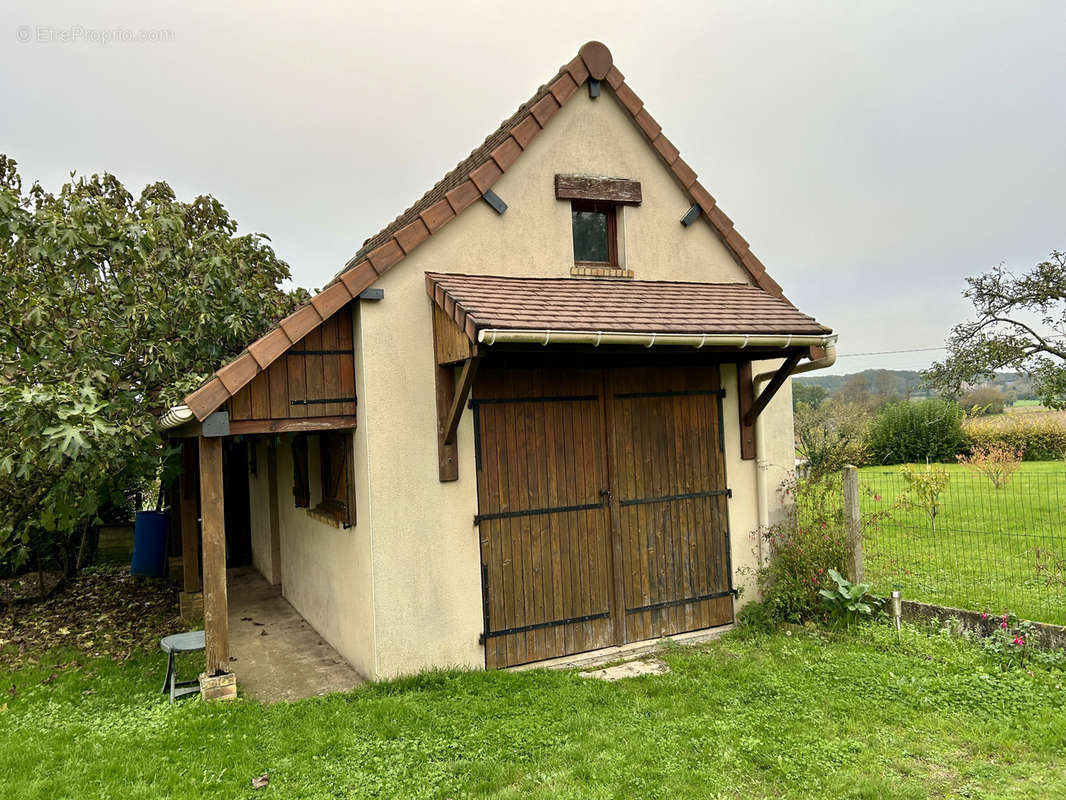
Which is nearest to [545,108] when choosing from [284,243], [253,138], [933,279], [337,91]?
[337,91]

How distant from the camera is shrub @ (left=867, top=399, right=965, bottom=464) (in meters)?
24.8

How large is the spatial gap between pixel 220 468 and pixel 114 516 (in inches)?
359

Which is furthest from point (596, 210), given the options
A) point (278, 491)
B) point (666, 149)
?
point (278, 491)

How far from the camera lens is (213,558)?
546 cm

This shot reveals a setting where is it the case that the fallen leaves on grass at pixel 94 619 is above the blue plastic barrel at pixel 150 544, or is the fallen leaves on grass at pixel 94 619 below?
below

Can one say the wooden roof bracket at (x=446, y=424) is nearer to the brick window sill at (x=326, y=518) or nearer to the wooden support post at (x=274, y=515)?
the brick window sill at (x=326, y=518)

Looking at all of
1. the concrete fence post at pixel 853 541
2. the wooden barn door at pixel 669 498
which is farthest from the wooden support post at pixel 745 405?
the concrete fence post at pixel 853 541

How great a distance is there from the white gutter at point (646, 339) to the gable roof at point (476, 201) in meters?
1.40

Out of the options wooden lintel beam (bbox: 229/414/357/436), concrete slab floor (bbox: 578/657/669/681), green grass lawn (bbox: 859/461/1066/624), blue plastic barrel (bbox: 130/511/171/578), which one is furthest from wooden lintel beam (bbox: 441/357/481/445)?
blue plastic barrel (bbox: 130/511/171/578)

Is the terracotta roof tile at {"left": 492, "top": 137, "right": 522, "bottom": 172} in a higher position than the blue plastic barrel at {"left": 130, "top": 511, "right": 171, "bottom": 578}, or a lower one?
higher

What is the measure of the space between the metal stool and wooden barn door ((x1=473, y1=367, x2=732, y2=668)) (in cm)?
252

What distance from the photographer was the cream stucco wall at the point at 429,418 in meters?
5.73

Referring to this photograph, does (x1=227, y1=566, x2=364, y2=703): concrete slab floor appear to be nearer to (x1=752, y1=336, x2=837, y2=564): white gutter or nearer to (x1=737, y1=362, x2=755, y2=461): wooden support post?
(x1=752, y1=336, x2=837, y2=564): white gutter

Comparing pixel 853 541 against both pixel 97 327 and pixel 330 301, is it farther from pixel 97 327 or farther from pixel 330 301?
pixel 97 327
